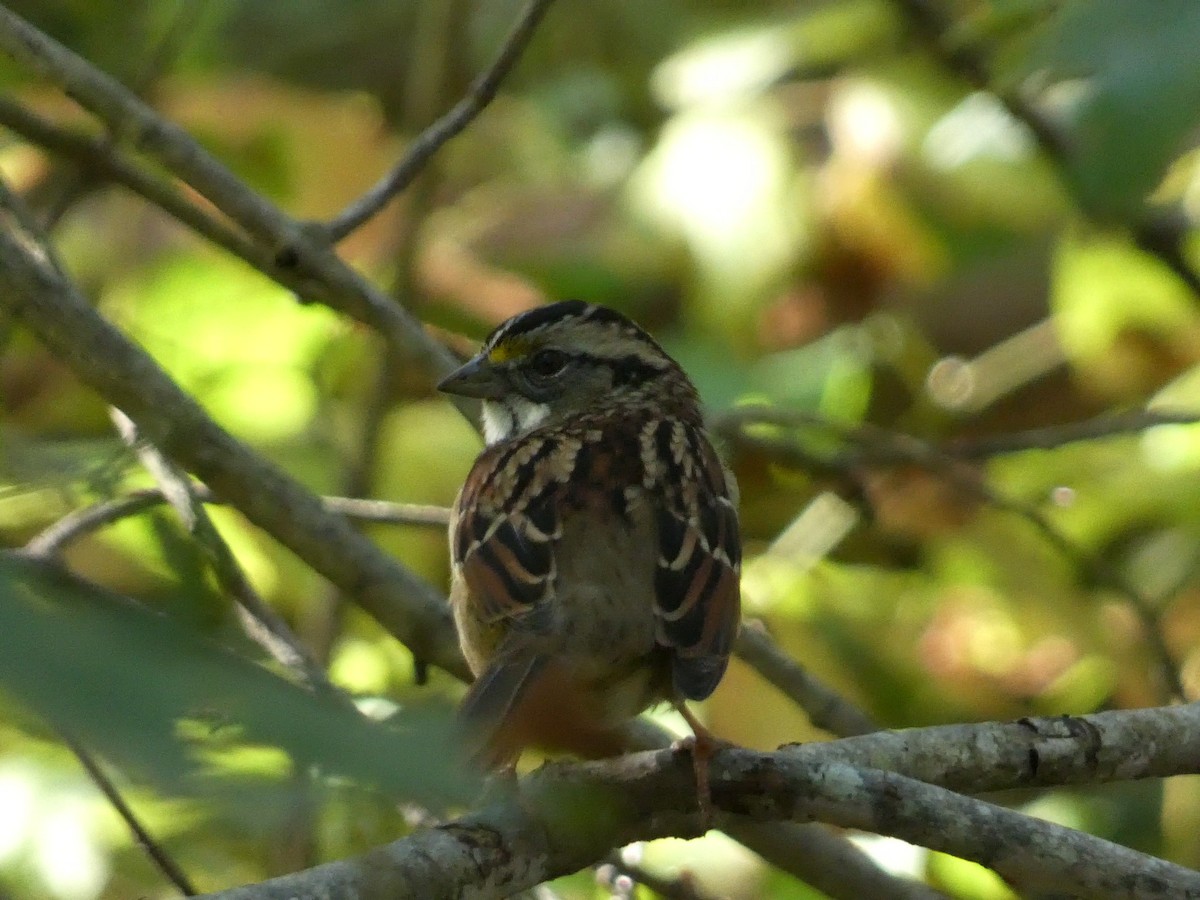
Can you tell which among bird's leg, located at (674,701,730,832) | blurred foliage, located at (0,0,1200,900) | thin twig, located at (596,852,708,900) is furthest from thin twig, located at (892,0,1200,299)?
bird's leg, located at (674,701,730,832)

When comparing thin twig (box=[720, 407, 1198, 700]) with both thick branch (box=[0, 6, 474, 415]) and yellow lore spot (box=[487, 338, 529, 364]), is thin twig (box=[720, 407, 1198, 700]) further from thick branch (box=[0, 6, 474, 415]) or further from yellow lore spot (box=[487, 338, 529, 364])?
thick branch (box=[0, 6, 474, 415])

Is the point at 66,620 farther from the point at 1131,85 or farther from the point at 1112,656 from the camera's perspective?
the point at 1112,656

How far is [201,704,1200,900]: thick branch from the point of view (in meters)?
1.86

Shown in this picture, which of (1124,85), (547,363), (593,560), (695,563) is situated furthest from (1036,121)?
(1124,85)

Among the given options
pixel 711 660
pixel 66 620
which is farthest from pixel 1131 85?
pixel 66 620

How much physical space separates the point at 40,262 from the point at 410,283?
1.57 meters

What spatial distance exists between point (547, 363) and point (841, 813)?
6.04ft

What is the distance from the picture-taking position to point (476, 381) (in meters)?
3.53

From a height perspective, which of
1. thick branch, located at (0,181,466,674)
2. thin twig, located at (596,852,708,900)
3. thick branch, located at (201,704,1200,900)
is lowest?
thick branch, located at (201,704,1200,900)

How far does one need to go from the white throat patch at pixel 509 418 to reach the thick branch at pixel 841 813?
1515mm

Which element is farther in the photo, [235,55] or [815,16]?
[235,55]

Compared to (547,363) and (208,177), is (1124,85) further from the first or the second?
(547,363)

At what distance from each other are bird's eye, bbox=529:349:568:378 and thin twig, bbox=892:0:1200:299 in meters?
1.16

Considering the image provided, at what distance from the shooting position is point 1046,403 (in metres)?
6.50
